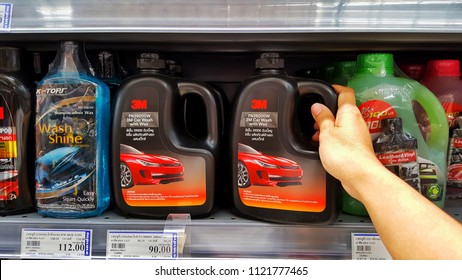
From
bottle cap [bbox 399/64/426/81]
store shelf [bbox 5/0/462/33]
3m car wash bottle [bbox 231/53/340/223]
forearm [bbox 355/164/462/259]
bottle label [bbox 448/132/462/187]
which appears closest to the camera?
forearm [bbox 355/164/462/259]

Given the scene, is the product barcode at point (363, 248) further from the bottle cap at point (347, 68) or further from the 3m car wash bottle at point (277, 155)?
the bottle cap at point (347, 68)

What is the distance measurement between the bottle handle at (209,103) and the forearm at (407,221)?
35 cm

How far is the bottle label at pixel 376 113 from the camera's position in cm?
Answer: 90

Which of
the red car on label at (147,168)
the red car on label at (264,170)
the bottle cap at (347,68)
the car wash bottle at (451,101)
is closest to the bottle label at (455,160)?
the car wash bottle at (451,101)

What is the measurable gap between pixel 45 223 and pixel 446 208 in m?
0.94

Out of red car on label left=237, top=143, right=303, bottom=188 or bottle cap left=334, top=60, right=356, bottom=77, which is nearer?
red car on label left=237, top=143, right=303, bottom=188

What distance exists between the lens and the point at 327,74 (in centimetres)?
113

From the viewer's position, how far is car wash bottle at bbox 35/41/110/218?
34.0 inches

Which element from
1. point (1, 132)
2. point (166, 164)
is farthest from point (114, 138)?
point (1, 132)

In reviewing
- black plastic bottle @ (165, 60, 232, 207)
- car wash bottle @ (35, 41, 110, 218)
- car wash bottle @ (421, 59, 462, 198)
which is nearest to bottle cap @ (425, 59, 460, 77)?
car wash bottle @ (421, 59, 462, 198)

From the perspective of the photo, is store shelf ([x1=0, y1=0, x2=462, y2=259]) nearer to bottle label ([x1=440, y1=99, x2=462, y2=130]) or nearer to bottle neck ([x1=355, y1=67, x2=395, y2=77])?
bottle neck ([x1=355, y1=67, x2=395, y2=77])

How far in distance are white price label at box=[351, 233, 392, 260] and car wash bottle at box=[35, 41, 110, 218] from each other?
57cm

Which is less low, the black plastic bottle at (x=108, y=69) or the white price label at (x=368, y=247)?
the black plastic bottle at (x=108, y=69)

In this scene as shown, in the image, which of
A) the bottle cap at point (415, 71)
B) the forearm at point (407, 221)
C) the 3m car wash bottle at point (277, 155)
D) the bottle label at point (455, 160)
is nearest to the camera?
the forearm at point (407, 221)
